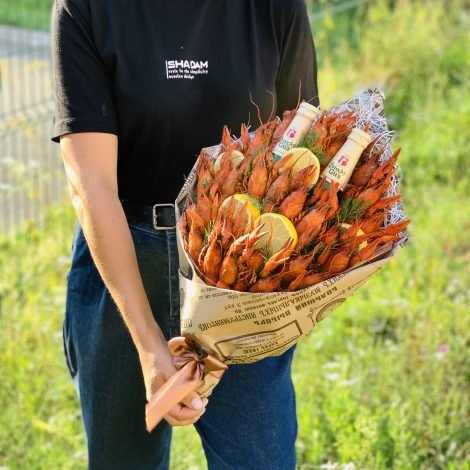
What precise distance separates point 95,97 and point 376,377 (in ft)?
6.33

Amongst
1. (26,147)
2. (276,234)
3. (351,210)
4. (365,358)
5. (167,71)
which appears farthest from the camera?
(26,147)

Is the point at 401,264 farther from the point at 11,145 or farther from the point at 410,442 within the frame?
the point at 11,145

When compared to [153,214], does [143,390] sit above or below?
below

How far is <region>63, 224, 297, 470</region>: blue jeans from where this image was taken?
7.33 feet

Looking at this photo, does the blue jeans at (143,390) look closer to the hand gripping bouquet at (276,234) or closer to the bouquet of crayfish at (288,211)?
the hand gripping bouquet at (276,234)

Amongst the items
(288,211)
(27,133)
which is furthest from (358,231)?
(27,133)

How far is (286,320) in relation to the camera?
1.81m

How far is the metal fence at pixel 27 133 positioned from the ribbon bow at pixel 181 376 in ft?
7.77

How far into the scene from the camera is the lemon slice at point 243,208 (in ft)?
5.85

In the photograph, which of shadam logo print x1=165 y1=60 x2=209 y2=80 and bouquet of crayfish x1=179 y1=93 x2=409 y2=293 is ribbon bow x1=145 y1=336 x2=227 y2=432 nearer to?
bouquet of crayfish x1=179 y1=93 x2=409 y2=293

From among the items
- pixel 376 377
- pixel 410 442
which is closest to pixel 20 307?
pixel 376 377

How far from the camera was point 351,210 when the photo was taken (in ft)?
6.11

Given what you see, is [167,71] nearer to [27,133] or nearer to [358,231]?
[358,231]

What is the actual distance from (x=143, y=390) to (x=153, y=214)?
1.67ft
